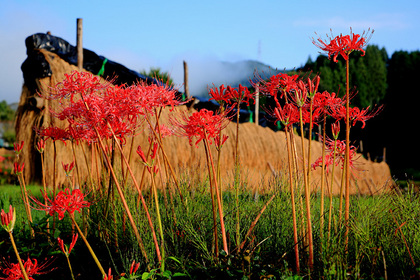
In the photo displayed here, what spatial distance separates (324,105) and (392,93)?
3013 centimetres

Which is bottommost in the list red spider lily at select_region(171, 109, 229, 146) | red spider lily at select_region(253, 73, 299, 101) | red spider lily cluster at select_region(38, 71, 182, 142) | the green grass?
the green grass

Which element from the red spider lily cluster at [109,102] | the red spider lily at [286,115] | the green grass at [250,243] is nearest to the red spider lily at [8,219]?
the red spider lily cluster at [109,102]

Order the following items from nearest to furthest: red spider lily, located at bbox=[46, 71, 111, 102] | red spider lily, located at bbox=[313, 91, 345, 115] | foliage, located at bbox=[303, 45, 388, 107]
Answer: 1. red spider lily, located at bbox=[46, 71, 111, 102]
2. red spider lily, located at bbox=[313, 91, 345, 115]
3. foliage, located at bbox=[303, 45, 388, 107]

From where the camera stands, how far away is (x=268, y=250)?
2584 mm

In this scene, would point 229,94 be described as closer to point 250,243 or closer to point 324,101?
point 324,101

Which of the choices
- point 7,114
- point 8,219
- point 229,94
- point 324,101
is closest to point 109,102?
point 229,94

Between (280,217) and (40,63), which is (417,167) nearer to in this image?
(40,63)

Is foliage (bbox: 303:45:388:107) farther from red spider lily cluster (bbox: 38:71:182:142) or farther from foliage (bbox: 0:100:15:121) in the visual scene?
red spider lily cluster (bbox: 38:71:182:142)

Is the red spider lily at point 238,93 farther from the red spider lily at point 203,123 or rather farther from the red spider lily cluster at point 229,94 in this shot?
the red spider lily at point 203,123

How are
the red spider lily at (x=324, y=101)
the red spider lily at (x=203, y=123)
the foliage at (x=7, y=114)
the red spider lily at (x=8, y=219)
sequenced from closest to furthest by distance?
the red spider lily at (x=8, y=219), the red spider lily at (x=203, y=123), the red spider lily at (x=324, y=101), the foliage at (x=7, y=114)

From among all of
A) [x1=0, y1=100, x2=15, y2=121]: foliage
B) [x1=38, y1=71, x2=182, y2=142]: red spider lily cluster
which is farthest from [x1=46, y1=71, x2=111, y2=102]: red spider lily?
[x1=0, y1=100, x2=15, y2=121]: foliage

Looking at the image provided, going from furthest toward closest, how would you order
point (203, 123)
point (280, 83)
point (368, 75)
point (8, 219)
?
point (368, 75)
point (280, 83)
point (203, 123)
point (8, 219)

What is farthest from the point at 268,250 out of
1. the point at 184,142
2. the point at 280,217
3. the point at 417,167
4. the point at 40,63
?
the point at 417,167

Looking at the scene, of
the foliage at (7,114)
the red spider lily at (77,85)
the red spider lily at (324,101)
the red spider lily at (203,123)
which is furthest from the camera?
the foliage at (7,114)
